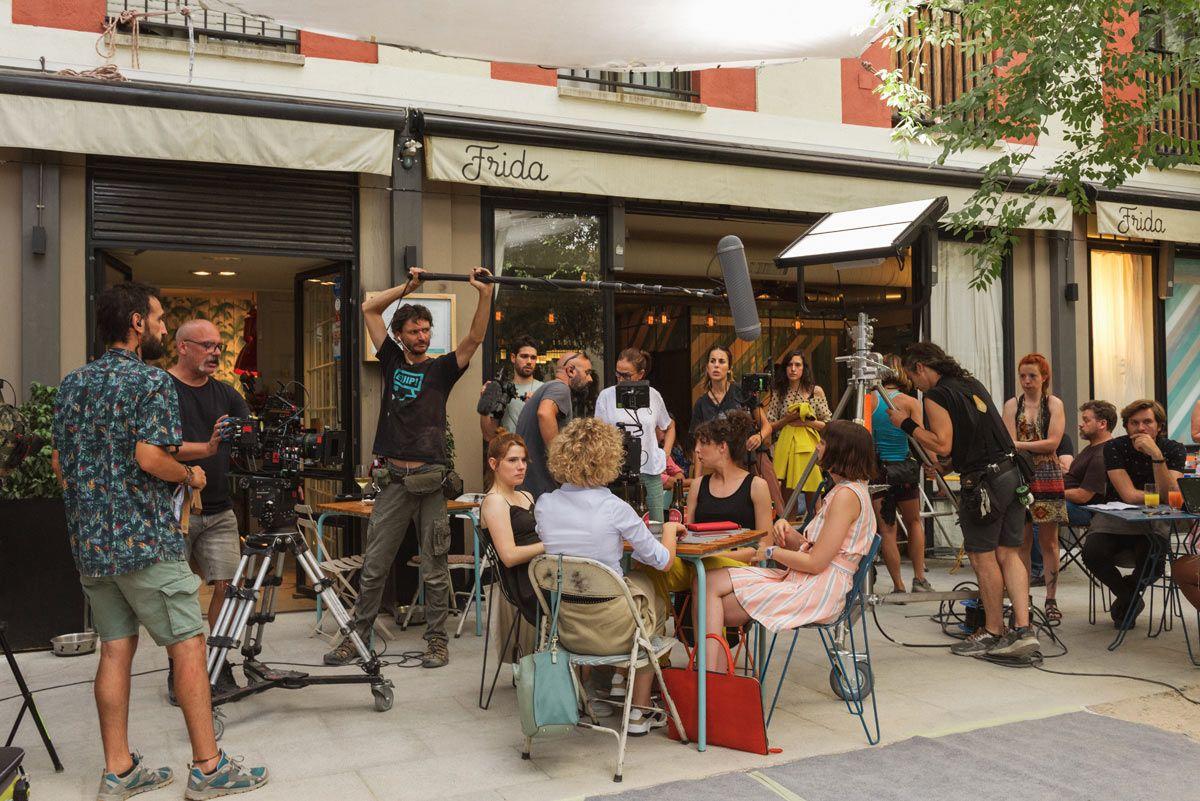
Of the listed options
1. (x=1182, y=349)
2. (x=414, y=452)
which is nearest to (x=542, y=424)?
(x=414, y=452)

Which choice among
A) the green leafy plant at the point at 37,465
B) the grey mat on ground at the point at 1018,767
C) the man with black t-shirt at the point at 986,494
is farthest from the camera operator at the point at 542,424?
the green leafy plant at the point at 37,465

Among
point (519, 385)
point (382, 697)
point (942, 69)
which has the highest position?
point (942, 69)

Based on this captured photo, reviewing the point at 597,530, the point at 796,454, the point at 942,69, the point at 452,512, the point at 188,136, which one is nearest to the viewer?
the point at 597,530

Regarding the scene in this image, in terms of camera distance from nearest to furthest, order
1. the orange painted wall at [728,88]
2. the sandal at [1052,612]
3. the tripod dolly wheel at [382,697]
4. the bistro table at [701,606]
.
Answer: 1. the bistro table at [701,606]
2. the tripod dolly wheel at [382,697]
3. the sandal at [1052,612]
4. the orange painted wall at [728,88]

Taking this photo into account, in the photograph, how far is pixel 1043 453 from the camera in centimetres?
723

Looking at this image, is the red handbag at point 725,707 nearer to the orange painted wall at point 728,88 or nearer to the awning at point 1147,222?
the orange painted wall at point 728,88

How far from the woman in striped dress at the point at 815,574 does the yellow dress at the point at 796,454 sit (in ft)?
10.9

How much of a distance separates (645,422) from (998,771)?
395 cm

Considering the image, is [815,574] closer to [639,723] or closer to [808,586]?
[808,586]

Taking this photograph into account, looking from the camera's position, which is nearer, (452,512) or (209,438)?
(209,438)

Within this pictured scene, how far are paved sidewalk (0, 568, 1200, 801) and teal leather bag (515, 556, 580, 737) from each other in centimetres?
23

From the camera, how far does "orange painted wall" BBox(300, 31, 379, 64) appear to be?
780cm

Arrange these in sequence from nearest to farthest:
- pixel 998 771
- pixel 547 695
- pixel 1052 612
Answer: pixel 547 695 < pixel 998 771 < pixel 1052 612

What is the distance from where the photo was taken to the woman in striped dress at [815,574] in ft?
15.0
